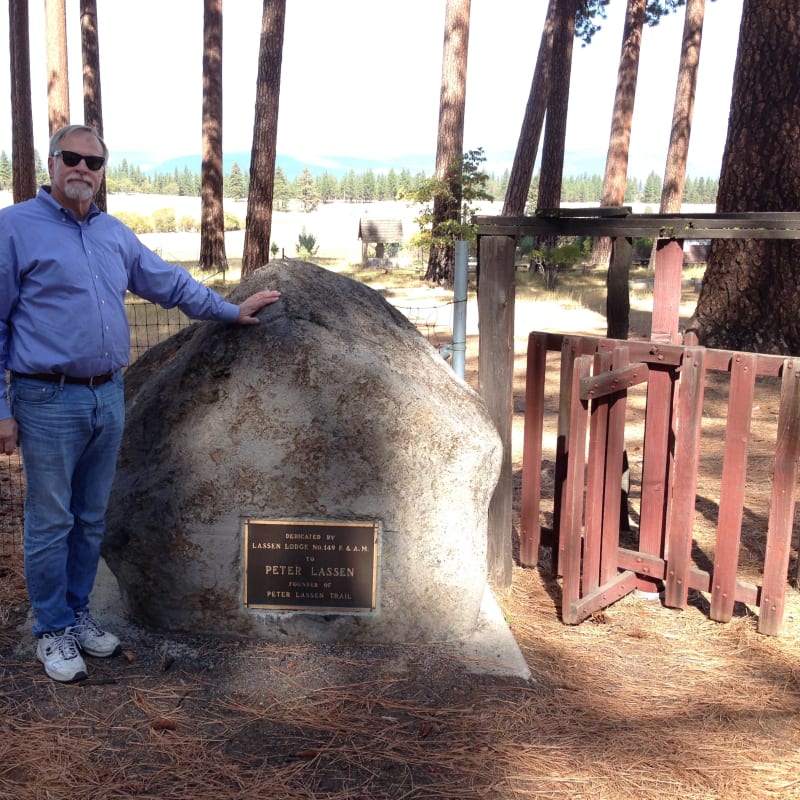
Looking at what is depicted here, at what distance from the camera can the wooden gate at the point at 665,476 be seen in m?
3.94

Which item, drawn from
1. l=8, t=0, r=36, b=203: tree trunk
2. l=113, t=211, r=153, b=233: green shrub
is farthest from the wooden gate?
l=113, t=211, r=153, b=233: green shrub

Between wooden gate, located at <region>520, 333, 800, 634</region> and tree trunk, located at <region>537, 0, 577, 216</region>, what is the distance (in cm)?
1599

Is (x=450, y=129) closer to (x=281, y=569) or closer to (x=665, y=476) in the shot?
(x=665, y=476)

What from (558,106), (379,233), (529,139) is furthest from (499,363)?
(379,233)

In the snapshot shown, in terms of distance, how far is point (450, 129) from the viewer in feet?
61.7

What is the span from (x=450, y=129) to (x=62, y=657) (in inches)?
667

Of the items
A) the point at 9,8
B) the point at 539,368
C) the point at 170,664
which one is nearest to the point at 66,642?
the point at 170,664

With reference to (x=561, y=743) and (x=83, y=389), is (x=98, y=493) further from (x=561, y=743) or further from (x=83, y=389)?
(x=561, y=743)

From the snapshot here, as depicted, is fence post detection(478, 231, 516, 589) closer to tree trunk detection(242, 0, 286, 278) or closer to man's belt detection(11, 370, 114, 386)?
man's belt detection(11, 370, 114, 386)

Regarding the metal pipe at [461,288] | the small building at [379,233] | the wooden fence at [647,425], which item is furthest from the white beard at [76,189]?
the small building at [379,233]

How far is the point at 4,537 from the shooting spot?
17.2 feet

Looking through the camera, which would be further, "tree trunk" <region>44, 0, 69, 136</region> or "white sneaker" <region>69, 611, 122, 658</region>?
"tree trunk" <region>44, 0, 69, 136</region>

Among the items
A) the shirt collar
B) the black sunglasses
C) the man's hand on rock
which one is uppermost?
the black sunglasses

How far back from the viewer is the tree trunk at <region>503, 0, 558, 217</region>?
72.2 feet
